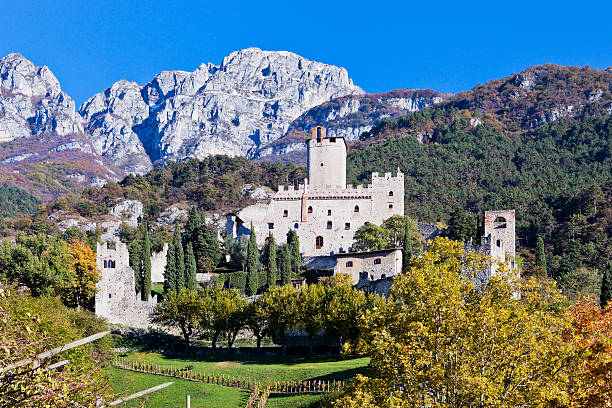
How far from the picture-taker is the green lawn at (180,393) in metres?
36.0

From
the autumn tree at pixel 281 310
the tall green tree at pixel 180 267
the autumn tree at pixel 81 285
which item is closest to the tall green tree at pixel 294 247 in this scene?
the tall green tree at pixel 180 267

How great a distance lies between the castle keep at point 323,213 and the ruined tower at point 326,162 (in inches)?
105

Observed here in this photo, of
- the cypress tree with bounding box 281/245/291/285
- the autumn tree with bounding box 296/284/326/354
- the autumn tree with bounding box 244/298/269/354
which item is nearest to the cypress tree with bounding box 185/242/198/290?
the cypress tree with bounding box 281/245/291/285

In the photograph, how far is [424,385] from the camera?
1881 cm

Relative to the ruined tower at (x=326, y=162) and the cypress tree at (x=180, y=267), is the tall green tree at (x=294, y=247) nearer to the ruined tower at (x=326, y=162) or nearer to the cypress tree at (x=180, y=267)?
the ruined tower at (x=326, y=162)

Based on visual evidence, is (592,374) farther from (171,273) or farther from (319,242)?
(319,242)

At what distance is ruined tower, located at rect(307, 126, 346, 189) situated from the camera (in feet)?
254

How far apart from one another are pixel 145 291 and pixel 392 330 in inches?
1602

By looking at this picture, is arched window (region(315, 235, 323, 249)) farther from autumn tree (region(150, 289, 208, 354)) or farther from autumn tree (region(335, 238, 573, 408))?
autumn tree (region(335, 238, 573, 408))

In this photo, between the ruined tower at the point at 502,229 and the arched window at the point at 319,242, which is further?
the arched window at the point at 319,242

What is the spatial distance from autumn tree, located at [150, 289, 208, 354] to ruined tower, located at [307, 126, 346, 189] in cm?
2915

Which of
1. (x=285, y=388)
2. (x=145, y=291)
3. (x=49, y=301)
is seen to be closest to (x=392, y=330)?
(x=285, y=388)

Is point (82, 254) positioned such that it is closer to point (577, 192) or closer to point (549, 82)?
point (577, 192)

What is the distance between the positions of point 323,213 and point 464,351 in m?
54.1
